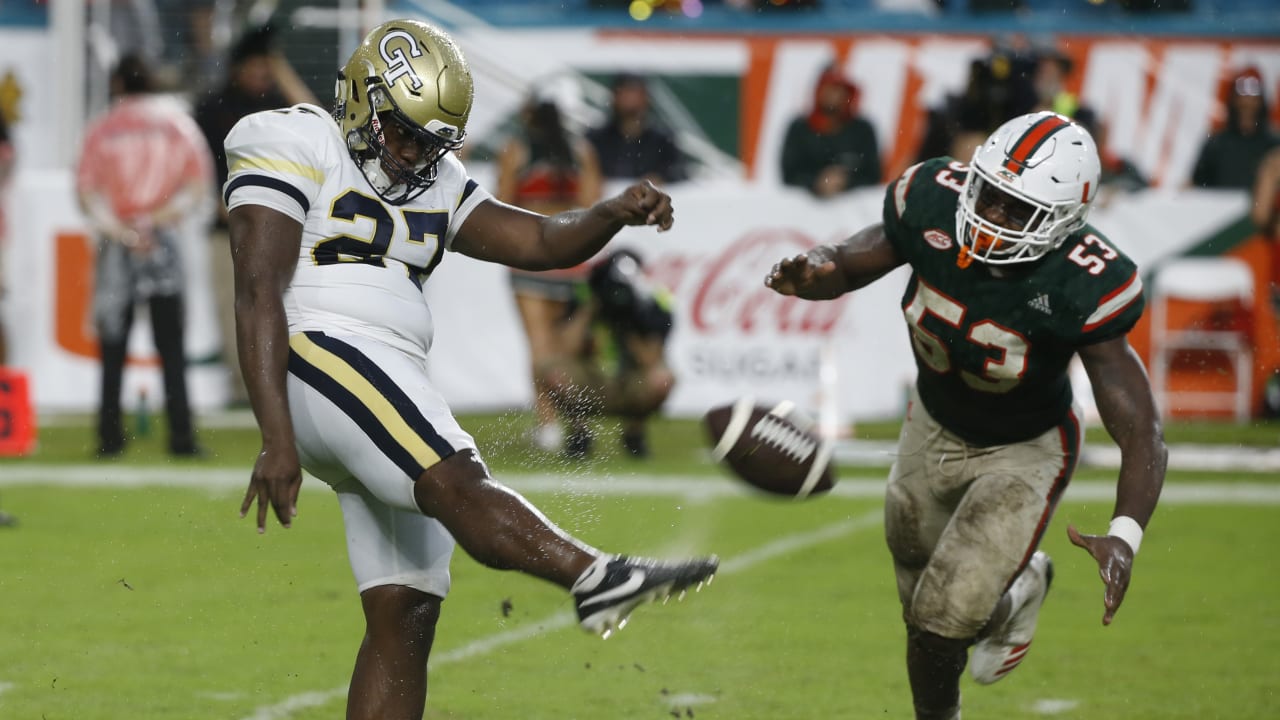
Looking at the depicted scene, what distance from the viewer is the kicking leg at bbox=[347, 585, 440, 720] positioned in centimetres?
380

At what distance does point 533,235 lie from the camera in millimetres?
4094

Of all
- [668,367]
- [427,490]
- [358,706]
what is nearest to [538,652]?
[358,706]

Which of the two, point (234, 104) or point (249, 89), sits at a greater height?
point (249, 89)

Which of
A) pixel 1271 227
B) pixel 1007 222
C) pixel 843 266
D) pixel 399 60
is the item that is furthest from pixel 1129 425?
pixel 1271 227

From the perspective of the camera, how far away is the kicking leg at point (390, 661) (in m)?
3.80

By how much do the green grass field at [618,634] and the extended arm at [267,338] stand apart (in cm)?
136

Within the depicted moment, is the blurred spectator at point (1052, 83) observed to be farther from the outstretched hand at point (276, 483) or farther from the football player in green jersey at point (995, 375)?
the outstretched hand at point (276, 483)

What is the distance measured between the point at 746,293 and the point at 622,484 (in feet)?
Answer: 8.44

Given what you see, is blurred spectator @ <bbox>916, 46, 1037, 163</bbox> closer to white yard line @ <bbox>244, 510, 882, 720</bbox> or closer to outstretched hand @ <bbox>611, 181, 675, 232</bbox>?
white yard line @ <bbox>244, 510, 882, 720</bbox>

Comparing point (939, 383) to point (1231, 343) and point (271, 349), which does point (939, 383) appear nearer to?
point (271, 349)

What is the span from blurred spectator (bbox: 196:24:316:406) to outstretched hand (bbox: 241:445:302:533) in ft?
19.9

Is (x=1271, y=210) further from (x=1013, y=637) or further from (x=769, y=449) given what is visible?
(x=769, y=449)

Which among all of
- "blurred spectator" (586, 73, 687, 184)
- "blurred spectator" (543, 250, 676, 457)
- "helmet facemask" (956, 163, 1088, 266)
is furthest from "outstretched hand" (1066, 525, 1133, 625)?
"blurred spectator" (586, 73, 687, 184)

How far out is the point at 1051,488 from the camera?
427cm
